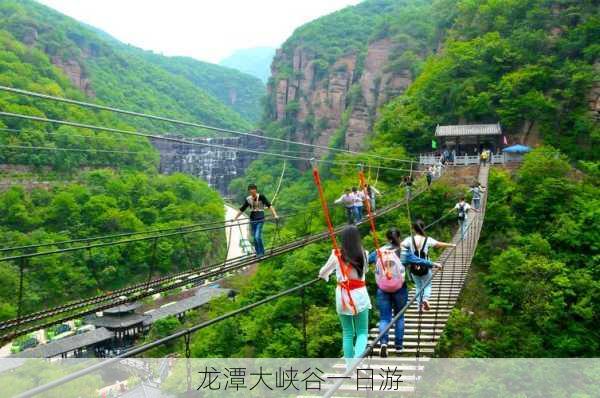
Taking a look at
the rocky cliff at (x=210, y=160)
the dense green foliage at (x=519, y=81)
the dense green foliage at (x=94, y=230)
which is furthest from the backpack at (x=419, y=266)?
the rocky cliff at (x=210, y=160)

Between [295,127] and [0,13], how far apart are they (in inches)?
1460

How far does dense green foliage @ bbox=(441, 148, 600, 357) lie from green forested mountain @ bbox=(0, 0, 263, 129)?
2230 inches

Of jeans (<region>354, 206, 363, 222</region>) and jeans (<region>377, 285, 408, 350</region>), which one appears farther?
jeans (<region>354, 206, 363, 222</region>)

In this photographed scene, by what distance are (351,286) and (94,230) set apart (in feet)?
104

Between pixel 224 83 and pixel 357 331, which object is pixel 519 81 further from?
pixel 224 83

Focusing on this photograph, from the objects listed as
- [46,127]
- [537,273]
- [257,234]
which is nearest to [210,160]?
[46,127]

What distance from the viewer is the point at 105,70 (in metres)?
76.8

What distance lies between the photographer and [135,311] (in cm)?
2802

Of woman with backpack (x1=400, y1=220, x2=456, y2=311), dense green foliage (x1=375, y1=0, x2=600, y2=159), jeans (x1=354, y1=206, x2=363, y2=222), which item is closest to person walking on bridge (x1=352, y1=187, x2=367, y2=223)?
jeans (x1=354, y1=206, x2=363, y2=222)

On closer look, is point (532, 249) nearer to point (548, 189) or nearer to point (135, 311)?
point (548, 189)

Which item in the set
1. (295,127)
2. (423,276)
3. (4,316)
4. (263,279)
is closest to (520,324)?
(423,276)

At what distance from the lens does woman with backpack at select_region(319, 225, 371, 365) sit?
3188 millimetres

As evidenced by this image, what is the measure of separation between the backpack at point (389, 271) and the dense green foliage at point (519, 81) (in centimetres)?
1662

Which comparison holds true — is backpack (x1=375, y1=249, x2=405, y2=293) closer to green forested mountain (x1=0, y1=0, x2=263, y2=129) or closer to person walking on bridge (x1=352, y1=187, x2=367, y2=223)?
person walking on bridge (x1=352, y1=187, x2=367, y2=223)
